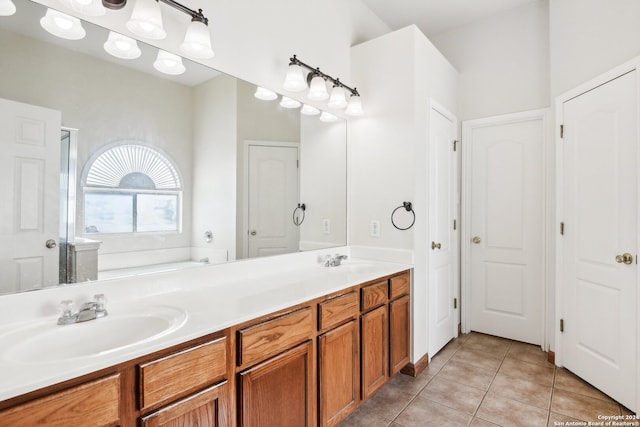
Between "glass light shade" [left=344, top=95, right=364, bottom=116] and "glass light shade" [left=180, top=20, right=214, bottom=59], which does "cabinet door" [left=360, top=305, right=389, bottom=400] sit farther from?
"glass light shade" [left=180, top=20, right=214, bottom=59]

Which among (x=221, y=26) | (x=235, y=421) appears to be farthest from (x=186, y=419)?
(x=221, y=26)

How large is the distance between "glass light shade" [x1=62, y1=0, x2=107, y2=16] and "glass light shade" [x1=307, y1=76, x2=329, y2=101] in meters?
1.21

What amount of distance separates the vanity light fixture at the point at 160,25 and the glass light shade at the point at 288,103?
0.64 metres

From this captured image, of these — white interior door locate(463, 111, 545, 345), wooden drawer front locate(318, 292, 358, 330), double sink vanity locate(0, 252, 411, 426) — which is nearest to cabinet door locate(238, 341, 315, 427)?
double sink vanity locate(0, 252, 411, 426)

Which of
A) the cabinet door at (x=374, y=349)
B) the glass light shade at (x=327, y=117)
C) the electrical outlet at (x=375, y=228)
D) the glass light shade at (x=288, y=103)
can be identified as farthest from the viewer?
the electrical outlet at (x=375, y=228)

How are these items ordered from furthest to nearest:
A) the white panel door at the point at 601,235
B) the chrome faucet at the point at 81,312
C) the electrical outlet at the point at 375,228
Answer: the electrical outlet at the point at 375,228
the white panel door at the point at 601,235
the chrome faucet at the point at 81,312

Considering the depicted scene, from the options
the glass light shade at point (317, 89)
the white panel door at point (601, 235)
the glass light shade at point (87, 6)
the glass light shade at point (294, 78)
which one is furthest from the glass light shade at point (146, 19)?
the white panel door at point (601, 235)

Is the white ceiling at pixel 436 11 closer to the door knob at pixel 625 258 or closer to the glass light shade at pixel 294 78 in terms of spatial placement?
the glass light shade at pixel 294 78

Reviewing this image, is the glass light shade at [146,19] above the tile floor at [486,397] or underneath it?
above

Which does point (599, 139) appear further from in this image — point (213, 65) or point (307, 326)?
point (213, 65)

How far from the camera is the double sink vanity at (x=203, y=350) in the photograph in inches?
34.1

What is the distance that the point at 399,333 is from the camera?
7.66 ft

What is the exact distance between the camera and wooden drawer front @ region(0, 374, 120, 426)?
0.77 m

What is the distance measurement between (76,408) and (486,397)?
2.32 m
